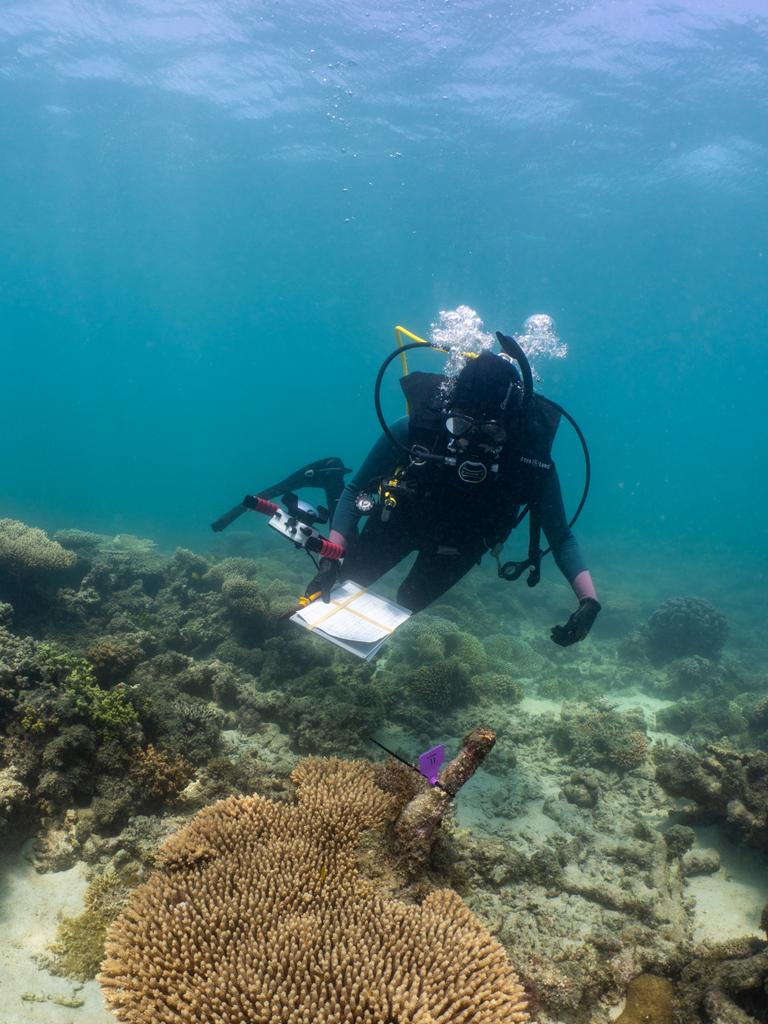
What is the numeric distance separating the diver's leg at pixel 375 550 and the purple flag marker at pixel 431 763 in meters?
3.17

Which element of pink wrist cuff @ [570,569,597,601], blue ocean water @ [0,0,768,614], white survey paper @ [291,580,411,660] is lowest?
white survey paper @ [291,580,411,660]

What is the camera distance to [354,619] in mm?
4961

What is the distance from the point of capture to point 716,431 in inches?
5989

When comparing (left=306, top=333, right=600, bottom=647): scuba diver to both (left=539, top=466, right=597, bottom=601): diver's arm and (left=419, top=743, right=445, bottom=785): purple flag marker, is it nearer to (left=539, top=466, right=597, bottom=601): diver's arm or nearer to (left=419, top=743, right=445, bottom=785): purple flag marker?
(left=539, top=466, right=597, bottom=601): diver's arm

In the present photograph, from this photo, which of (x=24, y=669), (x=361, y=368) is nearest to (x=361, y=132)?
(x=24, y=669)

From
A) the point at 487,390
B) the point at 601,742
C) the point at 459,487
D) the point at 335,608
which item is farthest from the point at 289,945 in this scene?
the point at 601,742

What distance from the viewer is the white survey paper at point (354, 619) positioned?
182 inches

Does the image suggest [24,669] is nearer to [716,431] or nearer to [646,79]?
[646,79]

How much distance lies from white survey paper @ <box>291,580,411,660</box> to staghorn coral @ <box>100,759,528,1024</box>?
4.56 feet

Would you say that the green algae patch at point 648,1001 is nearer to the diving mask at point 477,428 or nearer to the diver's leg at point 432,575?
the diver's leg at point 432,575

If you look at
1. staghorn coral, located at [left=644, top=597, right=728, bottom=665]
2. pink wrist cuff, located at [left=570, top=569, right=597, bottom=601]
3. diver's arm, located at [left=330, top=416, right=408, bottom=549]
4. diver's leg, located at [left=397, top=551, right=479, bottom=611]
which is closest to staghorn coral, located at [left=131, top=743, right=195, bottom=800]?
diver's arm, located at [left=330, top=416, right=408, bottom=549]

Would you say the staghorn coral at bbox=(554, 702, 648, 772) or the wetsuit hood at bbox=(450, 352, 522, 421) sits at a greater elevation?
the wetsuit hood at bbox=(450, 352, 522, 421)

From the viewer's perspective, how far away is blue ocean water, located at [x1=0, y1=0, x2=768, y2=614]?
2430 centimetres

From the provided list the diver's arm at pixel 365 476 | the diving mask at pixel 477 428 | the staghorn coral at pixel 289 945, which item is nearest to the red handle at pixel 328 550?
the diver's arm at pixel 365 476
